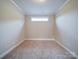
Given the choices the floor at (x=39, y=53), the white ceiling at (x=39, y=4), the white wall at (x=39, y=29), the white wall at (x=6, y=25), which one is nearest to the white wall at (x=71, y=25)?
the floor at (x=39, y=53)

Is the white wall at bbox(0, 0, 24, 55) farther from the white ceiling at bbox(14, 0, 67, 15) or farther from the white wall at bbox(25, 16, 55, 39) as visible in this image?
the white wall at bbox(25, 16, 55, 39)

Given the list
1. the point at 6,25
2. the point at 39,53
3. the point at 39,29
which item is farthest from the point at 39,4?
the point at 39,29

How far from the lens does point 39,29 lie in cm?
886

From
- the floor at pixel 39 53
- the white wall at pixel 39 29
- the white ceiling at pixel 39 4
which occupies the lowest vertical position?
the floor at pixel 39 53

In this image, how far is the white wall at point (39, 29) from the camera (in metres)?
8.81

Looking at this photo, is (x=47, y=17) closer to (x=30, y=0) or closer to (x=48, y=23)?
(x=48, y=23)

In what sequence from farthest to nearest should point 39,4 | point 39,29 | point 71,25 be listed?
1. point 39,29
2. point 39,4
3. point 71,25

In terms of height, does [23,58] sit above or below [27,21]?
below

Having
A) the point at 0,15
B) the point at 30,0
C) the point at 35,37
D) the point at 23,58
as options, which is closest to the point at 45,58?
the point at 23,58

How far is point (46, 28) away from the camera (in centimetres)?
883

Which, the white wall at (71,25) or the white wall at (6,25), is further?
the white wall at (6,25)

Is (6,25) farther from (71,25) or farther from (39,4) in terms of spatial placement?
(71,25)

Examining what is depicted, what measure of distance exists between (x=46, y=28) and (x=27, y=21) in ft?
6.07

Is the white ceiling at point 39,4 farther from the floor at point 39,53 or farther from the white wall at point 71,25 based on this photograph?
the floor at point 39,53
